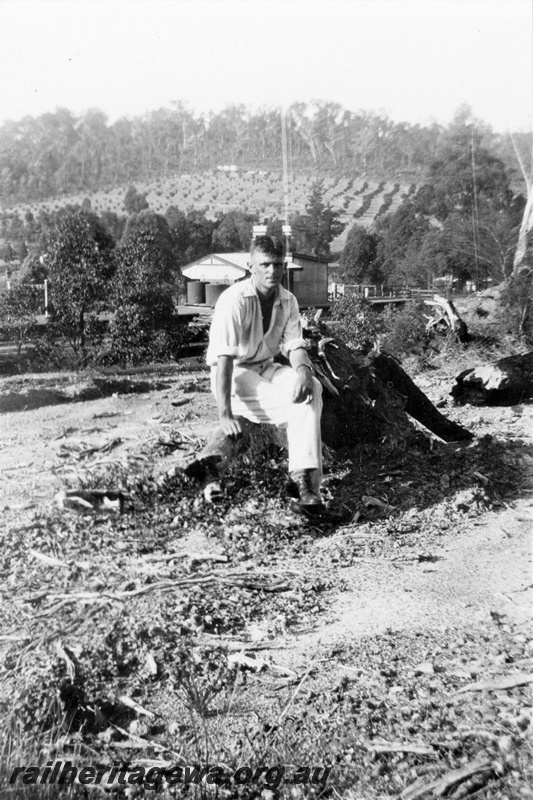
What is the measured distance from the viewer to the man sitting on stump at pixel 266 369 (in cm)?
400

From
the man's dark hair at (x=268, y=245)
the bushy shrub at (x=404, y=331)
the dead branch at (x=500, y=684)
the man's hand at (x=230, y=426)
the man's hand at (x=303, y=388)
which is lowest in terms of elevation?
the bushy shrub at (x=404, y=331)

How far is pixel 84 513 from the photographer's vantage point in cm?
397

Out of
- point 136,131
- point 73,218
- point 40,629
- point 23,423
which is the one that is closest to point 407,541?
point 40,629

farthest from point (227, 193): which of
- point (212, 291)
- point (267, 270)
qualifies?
point (267, 270)

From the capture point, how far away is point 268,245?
162 inches

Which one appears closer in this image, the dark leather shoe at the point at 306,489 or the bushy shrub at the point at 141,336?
the dark leather shoe at the point at 306,489

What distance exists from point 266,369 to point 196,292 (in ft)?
28.2

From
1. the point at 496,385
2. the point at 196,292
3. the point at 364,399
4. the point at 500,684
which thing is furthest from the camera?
the point at 196,292

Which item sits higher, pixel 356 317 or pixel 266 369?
pixel 266 369

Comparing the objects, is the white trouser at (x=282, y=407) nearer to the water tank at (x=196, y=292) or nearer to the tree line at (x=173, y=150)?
the tree line at (x=173, y=150)

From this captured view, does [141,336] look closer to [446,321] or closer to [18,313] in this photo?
[18,313]

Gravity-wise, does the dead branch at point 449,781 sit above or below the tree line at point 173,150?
below

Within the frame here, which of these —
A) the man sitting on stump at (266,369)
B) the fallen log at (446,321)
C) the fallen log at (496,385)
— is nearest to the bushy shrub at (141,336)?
the fallen log at (446,321)

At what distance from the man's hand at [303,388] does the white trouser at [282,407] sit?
0.04 metres
